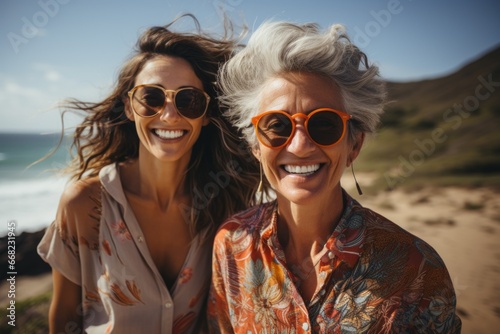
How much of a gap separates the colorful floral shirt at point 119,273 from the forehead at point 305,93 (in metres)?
1.49

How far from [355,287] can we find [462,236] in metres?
6.15

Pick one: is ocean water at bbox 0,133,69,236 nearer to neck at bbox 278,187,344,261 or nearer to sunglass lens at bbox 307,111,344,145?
neck at bbox 278,187,344,261

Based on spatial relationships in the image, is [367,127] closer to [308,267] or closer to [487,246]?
[308,267]

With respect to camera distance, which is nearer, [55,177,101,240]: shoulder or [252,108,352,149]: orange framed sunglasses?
[252,108,352,149]: orange framed sunglasses

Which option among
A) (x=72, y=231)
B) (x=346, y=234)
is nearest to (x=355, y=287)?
(x=346, y=234)

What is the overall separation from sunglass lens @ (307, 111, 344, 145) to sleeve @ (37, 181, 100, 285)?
1.81 meters

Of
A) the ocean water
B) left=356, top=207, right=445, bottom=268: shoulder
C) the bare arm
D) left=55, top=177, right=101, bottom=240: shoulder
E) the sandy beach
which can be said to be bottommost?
the ocean water

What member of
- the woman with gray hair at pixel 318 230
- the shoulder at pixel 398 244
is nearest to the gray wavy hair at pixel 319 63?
the woman with gray hair at pixel 318 230

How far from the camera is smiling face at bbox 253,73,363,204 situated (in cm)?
194

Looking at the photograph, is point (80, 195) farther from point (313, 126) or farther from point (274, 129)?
point (313, 126)

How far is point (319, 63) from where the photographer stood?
1941 mm

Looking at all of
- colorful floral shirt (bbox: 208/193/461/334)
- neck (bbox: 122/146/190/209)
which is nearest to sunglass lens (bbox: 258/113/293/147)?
colorful floral shirt (bbox: 208/193/461/334)

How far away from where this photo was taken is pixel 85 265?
2711mm

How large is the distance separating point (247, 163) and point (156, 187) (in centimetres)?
85
